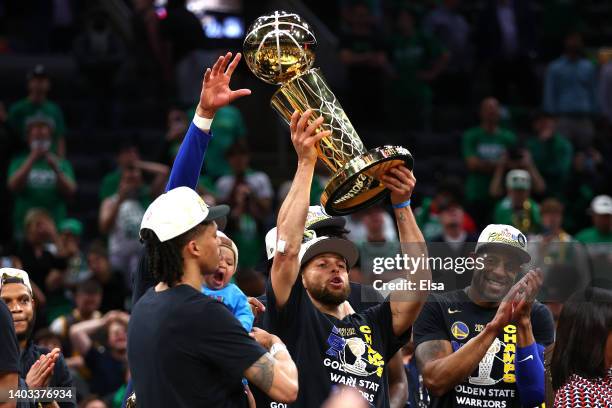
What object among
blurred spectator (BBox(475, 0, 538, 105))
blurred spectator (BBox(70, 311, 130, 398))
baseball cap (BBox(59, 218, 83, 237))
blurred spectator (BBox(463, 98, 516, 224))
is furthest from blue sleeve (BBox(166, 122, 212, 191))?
blurred spectator (BBox(475, 0, 538, 105))

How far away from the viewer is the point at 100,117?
44.4ft

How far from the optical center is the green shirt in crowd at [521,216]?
11164mm

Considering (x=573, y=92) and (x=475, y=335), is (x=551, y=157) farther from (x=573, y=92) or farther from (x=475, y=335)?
(x=475, y=335)

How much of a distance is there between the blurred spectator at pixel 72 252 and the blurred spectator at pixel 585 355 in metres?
6.07

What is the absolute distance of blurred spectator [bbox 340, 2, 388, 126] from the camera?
1407 cm

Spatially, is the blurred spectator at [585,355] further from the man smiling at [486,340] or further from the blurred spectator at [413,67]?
the blurred spectator at [413,67]

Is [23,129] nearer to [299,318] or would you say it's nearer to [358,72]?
[358,72]

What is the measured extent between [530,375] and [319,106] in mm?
1533

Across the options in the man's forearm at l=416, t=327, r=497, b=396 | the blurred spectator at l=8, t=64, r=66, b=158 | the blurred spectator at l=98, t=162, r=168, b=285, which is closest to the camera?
the man's forearm at l=416, t=327, r=497, b=396

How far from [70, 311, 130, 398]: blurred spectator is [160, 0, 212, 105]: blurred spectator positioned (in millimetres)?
4239

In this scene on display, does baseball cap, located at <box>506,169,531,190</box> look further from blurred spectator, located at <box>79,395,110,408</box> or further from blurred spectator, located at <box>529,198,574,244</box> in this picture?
blurred spectator, located at <box>79,395,110,408</box>

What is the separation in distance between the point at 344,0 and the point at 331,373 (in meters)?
10.00

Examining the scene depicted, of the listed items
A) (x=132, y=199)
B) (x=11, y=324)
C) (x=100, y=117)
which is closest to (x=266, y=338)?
(x=11, y=324)

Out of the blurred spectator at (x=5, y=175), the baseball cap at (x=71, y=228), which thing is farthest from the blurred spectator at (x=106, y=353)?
the blurred spectator at (x=5, y=175)
